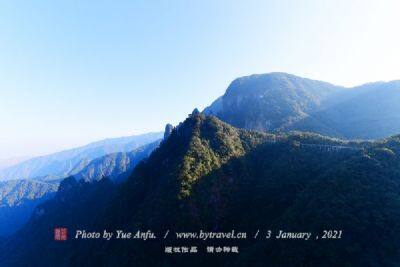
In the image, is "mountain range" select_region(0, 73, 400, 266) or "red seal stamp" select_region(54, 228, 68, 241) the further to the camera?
"red seal stamp" select_region(54, 228, 68, 241)

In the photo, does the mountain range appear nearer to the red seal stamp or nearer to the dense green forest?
the dense green forest

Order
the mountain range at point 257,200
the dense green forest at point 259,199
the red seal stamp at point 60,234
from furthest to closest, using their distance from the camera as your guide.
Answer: the red seal stamp at point 60,234 < the mountain range at point 257,200 < the dense green forest at point 259,199

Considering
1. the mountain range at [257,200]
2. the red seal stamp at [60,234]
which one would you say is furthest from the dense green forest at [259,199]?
the red seal stamp at [60,234]

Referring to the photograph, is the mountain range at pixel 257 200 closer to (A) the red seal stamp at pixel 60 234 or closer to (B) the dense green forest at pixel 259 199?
(B) the dense green forest at pixel 259 199

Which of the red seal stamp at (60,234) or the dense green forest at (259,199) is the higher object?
the dense green forest at (259,199)

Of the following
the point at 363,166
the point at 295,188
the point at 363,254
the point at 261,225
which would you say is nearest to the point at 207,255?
the point at 261,225

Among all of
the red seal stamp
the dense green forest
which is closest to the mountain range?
the dense green forest

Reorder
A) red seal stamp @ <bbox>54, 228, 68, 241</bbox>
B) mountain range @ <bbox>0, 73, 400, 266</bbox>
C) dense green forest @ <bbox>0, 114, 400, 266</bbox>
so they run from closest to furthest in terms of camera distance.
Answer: dense green forest @ <bbox>0, 114, 400, 266</bbox>, mountain range @ <bbox>0, 73, 400, 266</bbox>, red seal stamp @ <bbox>54, 228, 68, 241</bbox>

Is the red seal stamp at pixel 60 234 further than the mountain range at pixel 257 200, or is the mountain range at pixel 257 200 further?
the red seal stamp at pixel 60 234

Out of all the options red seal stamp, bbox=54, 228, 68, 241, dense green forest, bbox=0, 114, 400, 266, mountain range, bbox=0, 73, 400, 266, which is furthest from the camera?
red seal stamp, bbox=54, 228, 68, 241

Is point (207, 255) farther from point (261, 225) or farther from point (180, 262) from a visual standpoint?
point (261, 225)

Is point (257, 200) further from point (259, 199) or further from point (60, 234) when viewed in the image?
point (60, 234)
